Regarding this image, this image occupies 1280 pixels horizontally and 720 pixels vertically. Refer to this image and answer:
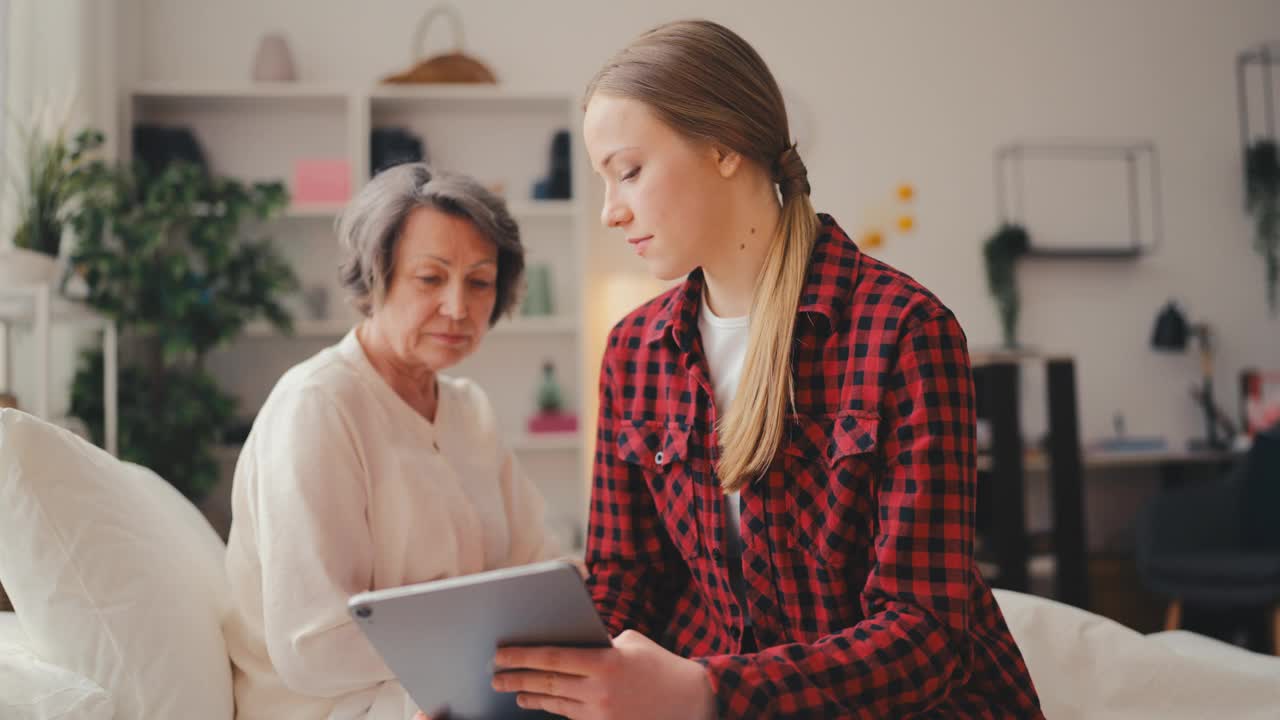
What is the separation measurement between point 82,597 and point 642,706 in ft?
2.33

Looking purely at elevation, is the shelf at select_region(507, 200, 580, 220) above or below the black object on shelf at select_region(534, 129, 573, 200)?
below

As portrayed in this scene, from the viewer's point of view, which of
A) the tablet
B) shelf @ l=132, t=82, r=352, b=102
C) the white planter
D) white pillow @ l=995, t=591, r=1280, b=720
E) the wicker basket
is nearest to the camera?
the tablet

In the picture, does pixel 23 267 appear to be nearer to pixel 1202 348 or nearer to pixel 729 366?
pixel 729 366

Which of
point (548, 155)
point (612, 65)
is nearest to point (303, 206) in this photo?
point (548, 155)

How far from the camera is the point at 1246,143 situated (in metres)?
4.75

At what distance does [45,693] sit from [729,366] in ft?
2.83

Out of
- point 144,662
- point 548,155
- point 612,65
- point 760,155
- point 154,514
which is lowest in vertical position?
point 144,662

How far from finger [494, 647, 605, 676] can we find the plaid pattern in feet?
0.44

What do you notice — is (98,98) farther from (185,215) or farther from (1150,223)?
(1150,223)

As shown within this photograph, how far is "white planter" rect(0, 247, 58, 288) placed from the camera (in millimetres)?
2568

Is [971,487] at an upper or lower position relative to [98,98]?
lower

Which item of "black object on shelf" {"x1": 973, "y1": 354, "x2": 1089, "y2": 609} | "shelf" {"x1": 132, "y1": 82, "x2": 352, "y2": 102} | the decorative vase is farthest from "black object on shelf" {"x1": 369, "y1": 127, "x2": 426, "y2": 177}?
"black object on shelf" {"x1": 973, "y1": 354, "x2": 1089, "y2": 609}

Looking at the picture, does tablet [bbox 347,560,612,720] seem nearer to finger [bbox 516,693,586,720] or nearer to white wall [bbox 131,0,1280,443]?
finger [bbox 516,693,586,720]

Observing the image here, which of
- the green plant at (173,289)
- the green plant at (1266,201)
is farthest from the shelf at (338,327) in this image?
the green plant at (1266,201)
